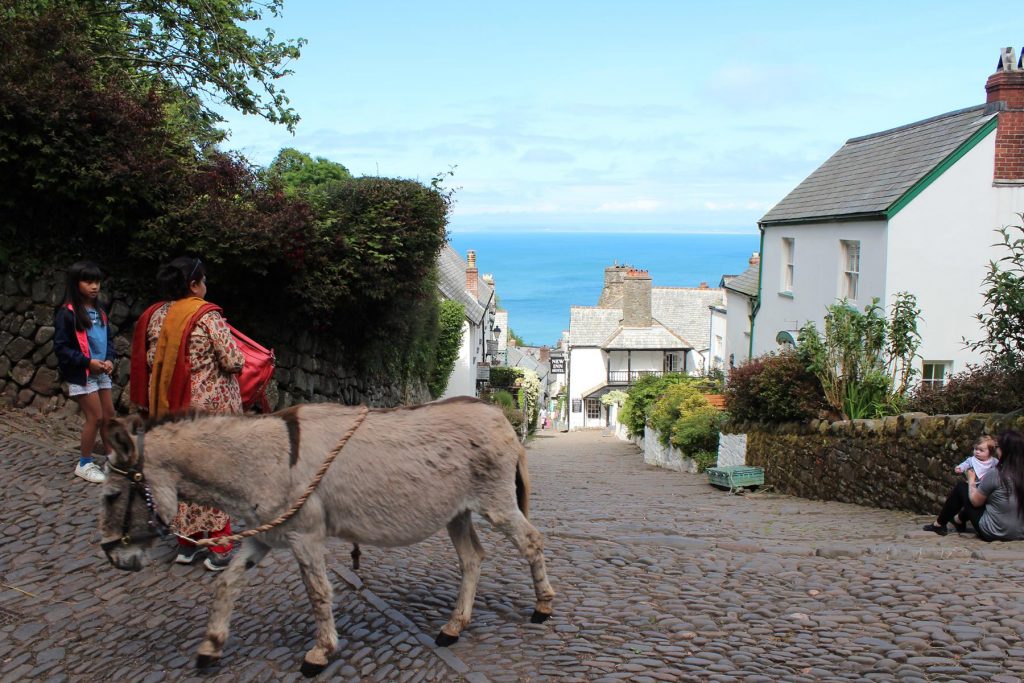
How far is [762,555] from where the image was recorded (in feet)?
25.6

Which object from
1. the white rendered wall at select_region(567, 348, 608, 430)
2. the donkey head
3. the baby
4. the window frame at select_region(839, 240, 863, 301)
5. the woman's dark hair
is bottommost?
the donkey head

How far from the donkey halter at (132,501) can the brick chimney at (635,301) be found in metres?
49.5

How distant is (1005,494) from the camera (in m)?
9.05

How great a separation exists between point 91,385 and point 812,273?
17.2 metres

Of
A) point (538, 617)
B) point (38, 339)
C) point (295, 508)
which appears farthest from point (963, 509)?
point (38, 339)

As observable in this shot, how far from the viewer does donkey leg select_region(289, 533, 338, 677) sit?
496 cm

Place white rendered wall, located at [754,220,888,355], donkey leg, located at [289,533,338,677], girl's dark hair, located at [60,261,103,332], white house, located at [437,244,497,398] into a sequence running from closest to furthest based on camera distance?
donkey leg, located at [289,533,338,677] < girl's dark hair, located at [60,261,103,332] < white rendered wall, located at [754,220,888,355] < white house, located at [437,244,497,398]

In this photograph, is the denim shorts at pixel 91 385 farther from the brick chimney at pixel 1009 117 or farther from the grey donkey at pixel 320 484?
the brick chimney at pixel 1009 117

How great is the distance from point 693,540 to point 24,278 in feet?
28.1

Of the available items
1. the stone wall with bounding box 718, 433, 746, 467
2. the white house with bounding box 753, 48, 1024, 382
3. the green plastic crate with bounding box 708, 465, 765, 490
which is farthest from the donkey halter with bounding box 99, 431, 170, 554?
the white house with bounding box 753, 48, 1024, 382

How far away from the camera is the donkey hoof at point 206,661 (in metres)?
5.09

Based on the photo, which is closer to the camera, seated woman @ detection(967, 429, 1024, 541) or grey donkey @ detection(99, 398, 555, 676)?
grey donkey @ detection(99, 398, 555, 676)

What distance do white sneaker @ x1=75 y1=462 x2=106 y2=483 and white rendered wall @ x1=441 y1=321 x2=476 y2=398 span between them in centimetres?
2181

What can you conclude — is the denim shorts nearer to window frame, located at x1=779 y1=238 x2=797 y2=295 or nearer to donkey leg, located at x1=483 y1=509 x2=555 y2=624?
A: donkey leg, located at x1=483 y1=509 x2=555 y2=624
